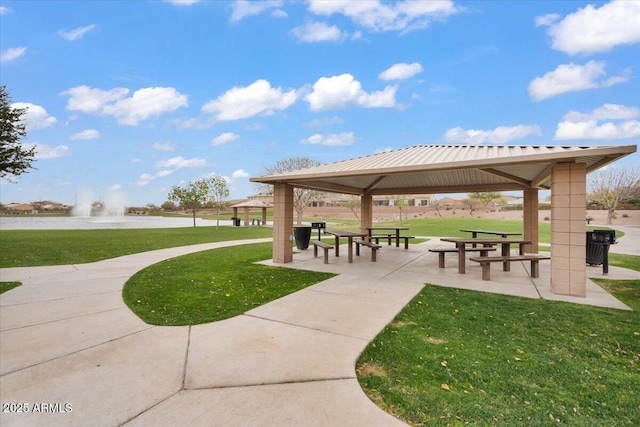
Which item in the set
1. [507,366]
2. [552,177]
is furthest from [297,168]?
[507,366]

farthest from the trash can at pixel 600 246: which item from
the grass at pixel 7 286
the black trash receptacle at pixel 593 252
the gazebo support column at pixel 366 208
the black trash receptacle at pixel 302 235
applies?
the grass at pixel 7 286

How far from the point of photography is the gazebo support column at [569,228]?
18.1 ft

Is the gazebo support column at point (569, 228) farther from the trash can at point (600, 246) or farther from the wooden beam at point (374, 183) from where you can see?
the wooden beam at point (374, 183)

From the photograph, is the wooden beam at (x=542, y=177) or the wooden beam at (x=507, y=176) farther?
the wooden beam at (x=542, y=177)

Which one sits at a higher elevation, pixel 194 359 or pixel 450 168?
pixel 450 168

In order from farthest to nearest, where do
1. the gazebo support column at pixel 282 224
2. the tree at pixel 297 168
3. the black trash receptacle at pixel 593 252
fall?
the tree at pixel 297 168
the gazebo support column at pixel 282 224
the black trash receptacle at pixel 593 252

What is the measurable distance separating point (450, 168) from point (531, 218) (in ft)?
22.1

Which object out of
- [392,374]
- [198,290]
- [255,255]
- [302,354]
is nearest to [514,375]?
[392,374]

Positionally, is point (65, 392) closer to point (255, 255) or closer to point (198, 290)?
A: point (198, 290)

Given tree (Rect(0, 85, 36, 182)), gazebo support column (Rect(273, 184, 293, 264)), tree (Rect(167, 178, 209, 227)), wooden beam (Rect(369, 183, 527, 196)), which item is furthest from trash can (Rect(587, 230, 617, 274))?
tree (Rect(167, 178, 209, 227))

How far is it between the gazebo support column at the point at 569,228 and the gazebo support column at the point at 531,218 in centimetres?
544

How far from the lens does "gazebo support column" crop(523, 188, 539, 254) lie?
35.1ft

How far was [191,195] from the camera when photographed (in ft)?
98.2

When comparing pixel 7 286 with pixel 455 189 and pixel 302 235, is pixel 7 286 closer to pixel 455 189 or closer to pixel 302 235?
pixel 302 235
